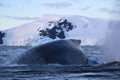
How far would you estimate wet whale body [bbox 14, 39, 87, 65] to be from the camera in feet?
69.6

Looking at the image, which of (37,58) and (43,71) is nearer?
(43,71)

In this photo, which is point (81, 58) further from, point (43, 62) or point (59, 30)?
point (59, 30)

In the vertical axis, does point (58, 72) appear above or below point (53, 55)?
below

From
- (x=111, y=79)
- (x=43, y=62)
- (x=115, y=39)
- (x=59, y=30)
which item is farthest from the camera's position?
(x=59, y=30)

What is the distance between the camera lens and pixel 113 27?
31.8 metres

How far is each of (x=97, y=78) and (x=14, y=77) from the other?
3.22m

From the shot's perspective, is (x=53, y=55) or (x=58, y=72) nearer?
(x=58, y=72)

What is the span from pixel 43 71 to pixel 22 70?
107 cm

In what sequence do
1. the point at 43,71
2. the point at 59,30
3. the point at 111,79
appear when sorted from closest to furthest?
the point at 111,79
the point at 43,71
the point at 59,30

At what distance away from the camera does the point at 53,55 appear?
840 inches

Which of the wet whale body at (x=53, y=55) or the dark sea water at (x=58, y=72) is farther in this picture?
the wet whale body at (x=53, y=55)

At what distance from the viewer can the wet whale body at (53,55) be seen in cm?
2122

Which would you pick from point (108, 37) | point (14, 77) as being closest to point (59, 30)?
point (108, 37)

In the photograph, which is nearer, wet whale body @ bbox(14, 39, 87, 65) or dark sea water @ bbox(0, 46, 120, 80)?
dark sea water @ bbox(0, 46, 120, 80)
